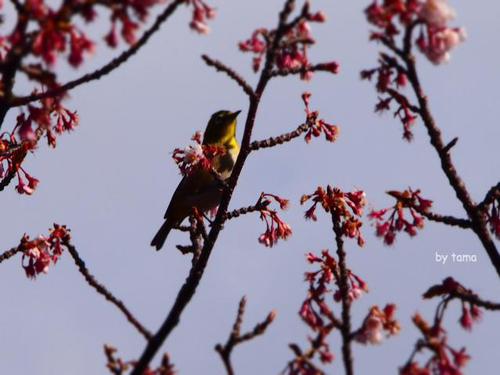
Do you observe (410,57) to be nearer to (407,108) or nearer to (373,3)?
(373,3)

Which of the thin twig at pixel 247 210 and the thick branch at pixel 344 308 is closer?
the thick branch at pixel 344 308

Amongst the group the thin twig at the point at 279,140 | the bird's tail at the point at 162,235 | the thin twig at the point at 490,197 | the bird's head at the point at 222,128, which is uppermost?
the bird's head at the point at 222,128

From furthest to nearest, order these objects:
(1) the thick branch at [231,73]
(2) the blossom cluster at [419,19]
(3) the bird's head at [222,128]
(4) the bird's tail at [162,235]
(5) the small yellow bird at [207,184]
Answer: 1. (3) the bird's head at [222,128]
2. (4) the bird's tail at [162,235]
3. (5) the small yellow bird at [207,184]
4. (1) the thick branch at [231,73]
5. (2) the blossom cluster at [419,19]

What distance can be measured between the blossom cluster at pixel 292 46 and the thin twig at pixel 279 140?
1059mm

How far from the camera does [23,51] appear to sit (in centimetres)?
354

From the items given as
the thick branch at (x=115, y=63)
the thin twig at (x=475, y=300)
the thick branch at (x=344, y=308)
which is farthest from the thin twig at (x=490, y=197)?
the thick branch at (x=115, y=63)

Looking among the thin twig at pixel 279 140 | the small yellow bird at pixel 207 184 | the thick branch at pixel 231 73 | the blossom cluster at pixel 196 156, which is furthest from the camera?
the small yellow bird at pixel 207 184

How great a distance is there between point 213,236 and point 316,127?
5.42ft

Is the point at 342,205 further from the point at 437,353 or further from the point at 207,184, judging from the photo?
the point at 207,184

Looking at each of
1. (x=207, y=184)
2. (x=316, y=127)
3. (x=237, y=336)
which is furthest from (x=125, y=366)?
(x=207, y=184)

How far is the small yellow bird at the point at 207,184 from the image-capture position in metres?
11.3

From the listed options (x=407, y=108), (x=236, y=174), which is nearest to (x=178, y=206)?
(x=236, y=174)

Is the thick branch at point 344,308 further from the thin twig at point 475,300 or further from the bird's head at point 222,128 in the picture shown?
the bird's head at point 222,128

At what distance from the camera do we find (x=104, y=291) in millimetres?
5676
